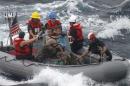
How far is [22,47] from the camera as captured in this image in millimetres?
19703

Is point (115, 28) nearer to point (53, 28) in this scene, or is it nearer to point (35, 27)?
point (35, 27)

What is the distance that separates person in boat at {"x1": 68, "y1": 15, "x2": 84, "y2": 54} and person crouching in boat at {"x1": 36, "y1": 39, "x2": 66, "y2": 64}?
1.18 meters

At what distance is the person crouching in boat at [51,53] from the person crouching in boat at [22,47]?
1.46 feet

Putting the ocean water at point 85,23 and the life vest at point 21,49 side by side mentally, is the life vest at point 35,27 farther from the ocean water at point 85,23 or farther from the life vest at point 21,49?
the ocean water at point 85,23

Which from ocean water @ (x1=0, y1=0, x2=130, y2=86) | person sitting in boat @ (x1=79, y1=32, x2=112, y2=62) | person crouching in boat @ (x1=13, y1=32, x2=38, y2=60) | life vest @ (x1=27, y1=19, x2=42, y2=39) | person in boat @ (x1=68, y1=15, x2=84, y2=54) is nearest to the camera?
ocean water @ (x1=0, y1=0, x2=130, y2=86)

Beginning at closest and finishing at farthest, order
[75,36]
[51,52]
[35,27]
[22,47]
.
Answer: [51,52]
[22,47]
[75,36]
[35,27]

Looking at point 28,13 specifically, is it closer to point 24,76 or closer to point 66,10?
point 66,10

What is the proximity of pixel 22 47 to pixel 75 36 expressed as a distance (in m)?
2.40

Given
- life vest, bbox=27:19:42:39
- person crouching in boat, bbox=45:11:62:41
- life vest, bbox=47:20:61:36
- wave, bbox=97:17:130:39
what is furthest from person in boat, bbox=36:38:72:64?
wave, bbox=97:17:130:39

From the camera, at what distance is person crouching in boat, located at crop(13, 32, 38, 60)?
64.0ft

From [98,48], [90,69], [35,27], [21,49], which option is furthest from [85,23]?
[90,69]

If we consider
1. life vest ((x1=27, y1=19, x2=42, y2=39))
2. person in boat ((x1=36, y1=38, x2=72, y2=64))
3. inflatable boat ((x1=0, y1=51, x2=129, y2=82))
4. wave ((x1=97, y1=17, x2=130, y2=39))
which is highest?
life vest ((x1=27, y1=19, x2=42, y2=39))

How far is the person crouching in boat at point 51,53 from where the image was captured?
19.2 meters

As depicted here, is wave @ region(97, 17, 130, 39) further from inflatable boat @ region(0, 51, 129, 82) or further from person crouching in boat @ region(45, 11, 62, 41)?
inflatable boat @ region(0, 51, 129, 82)
